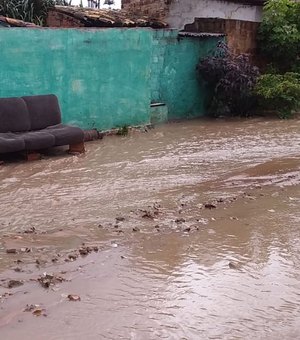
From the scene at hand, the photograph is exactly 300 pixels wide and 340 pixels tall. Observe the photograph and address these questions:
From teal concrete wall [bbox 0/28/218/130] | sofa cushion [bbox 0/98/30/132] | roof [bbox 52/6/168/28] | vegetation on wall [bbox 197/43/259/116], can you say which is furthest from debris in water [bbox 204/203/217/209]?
roof [bbox 52/6/168/28]

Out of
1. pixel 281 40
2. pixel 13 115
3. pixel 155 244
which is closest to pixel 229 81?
pixel 281 40

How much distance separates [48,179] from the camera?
726 centimetres

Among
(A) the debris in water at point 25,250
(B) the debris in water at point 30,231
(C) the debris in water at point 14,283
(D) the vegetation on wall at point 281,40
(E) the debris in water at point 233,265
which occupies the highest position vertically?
(D) the vegetation on wall at point 281,40

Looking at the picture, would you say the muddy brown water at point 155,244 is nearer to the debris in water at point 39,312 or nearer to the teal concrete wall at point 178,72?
the debris in water at point 39,312

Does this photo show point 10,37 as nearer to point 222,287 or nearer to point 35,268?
point 35,268

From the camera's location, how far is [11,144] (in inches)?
305

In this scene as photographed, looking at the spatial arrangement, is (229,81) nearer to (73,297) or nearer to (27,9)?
(27,9)

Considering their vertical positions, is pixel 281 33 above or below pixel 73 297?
above

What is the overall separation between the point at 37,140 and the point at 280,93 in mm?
6550

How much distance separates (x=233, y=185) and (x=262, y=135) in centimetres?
397

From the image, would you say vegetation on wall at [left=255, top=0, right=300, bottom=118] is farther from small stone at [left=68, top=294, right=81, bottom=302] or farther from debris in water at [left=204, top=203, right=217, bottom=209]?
small stone at [left=68, top=294, right=81, bottom=302]

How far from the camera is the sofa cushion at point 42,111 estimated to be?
28.5 feet

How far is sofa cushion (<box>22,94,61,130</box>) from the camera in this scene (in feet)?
28.5

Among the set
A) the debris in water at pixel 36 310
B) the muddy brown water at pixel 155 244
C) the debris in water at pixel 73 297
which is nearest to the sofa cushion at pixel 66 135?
the muddy brown water at pixel 155 244
